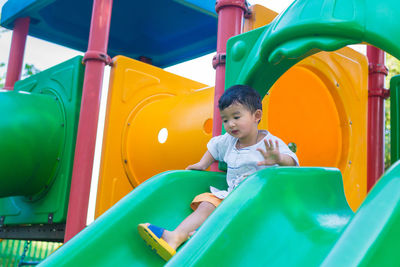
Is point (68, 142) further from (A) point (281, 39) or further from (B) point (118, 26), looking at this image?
(A) point (281, 39)

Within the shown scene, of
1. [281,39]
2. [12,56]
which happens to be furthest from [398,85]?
[12,56]

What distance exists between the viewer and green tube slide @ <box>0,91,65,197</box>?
3.30 m

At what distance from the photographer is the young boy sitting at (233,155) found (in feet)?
5.50

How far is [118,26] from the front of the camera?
4684 mm

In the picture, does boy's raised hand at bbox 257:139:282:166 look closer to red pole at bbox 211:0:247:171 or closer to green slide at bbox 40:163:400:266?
green slide at bbox 40:163:400:266

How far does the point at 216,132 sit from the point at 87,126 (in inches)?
39.7

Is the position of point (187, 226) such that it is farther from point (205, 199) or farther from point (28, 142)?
point (28, 142)

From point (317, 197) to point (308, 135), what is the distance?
1556mm

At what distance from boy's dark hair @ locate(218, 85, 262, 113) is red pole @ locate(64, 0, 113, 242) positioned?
1.38m

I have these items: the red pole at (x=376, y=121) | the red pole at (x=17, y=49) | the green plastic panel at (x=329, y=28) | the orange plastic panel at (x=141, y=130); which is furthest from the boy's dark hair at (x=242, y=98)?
the red pole at (x=17, y=49)

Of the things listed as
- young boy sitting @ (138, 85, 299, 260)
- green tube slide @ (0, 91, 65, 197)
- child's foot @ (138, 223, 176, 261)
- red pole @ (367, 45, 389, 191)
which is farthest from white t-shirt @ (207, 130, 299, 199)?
green tube slide @ (0, 91, 65, 197)

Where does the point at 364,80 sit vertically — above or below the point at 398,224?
above

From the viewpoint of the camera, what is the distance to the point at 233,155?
6.68 feet

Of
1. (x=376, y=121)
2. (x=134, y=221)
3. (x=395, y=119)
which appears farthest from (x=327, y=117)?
(x=134, y=221)
